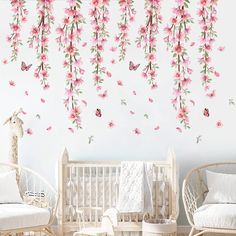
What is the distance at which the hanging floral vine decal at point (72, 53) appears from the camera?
5176 mm

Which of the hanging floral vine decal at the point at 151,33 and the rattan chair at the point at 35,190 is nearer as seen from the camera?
the rattan chair at the point at 35,190

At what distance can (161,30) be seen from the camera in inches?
203

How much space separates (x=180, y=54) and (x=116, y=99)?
2.14 feet

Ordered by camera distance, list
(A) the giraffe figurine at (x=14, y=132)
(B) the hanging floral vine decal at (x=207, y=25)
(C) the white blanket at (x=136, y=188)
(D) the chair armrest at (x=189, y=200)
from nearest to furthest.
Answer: (D) the chair armrest at (x=189, y=200) → (C) the white blanket at (x=136, y=188) → (A) the giraffe figurine at (x=14, y=132) → (B) the hanging floral vine decal at (x=207, y=25)

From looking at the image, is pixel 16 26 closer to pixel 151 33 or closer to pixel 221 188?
pixel 151 33

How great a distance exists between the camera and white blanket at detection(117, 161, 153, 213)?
4758 millimetres

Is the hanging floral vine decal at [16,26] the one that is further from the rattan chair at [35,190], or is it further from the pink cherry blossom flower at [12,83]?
the rattan chair at [35,190]

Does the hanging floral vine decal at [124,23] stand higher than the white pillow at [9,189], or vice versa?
the hanging floral vine decal at [124,23]

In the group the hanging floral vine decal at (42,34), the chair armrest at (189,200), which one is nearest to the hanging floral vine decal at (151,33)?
the hanging floral vine decal at (42,34)

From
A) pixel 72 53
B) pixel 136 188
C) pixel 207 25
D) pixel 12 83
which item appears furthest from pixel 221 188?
pixel 12 83

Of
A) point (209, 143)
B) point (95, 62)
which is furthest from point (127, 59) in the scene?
point (209, 143)

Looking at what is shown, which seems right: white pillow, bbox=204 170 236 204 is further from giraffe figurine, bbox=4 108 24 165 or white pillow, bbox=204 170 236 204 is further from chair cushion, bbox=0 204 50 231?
giraffe figurine, bbox=4 108 24 165

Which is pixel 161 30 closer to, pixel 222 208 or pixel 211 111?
pixel 211 111

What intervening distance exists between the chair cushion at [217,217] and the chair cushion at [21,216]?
1.10 m
